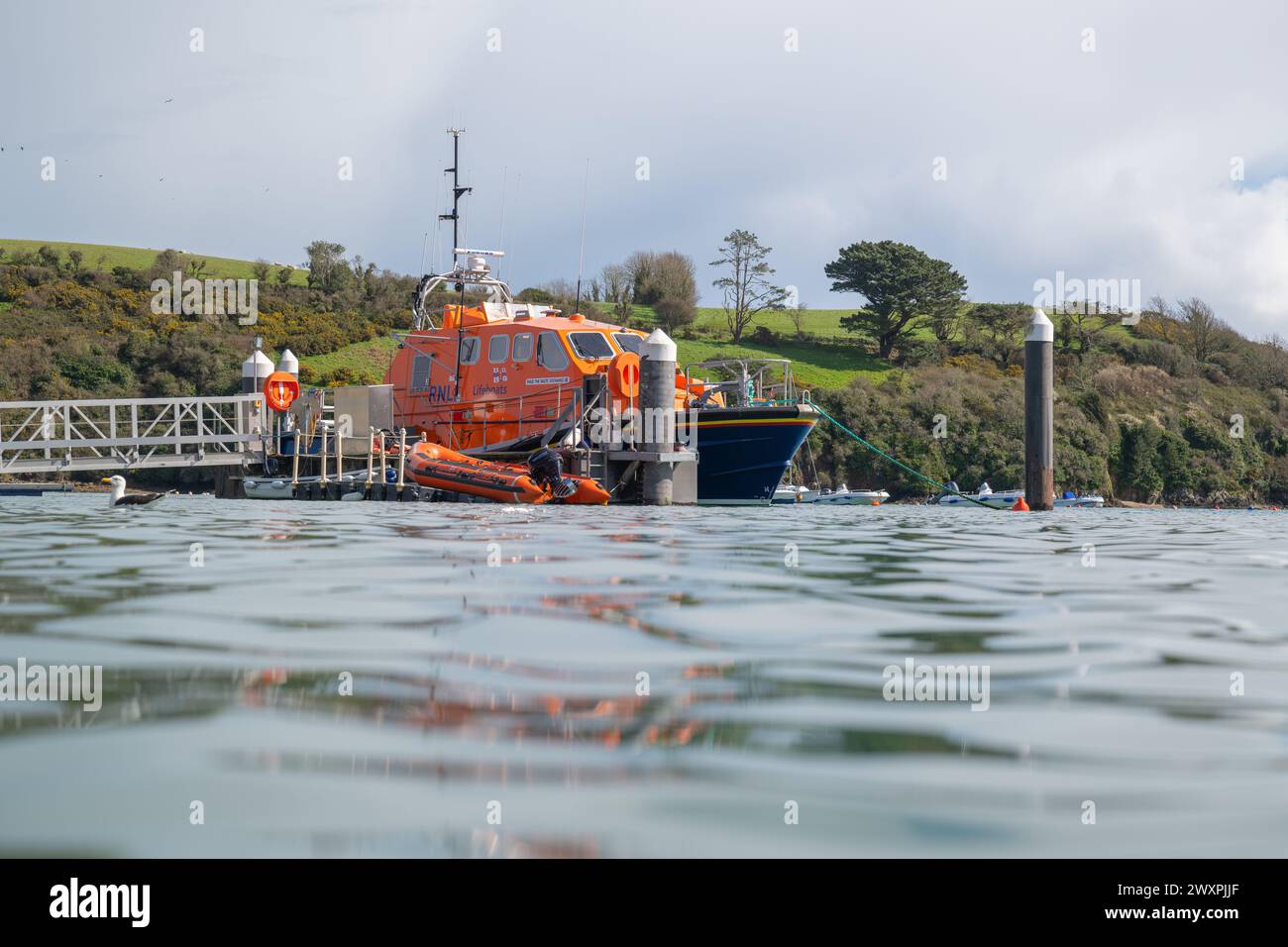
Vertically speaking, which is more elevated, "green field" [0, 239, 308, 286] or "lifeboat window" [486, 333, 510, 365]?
"green field" [0, 239, 308, 286]

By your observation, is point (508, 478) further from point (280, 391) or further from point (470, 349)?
point (280, 391)

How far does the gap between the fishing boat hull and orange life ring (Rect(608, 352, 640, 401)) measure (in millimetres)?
1185

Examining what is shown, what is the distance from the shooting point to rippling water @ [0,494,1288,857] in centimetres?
180

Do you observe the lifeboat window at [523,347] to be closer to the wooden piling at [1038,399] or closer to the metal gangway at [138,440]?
the metal gangway at [138,440]

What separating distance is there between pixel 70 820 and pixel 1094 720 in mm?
2042

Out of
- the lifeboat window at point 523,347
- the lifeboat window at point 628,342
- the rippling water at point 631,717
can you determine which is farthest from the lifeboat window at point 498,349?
the rippling water at point 631,717

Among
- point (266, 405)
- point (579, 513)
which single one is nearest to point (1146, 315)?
point (266, 405)

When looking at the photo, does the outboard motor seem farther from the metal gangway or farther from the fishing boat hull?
the metal gangway

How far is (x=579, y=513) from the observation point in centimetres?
1253

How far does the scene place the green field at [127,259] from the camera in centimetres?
5081

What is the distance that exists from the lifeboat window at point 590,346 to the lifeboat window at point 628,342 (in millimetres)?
251

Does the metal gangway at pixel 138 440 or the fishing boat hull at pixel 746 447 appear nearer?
the fishing boat hull at pixel 746 447

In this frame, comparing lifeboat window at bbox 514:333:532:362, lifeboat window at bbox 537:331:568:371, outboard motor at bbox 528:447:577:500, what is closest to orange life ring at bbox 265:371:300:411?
lifeboat window at bbox 514:333:532:362

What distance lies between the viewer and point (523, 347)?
731 inches
